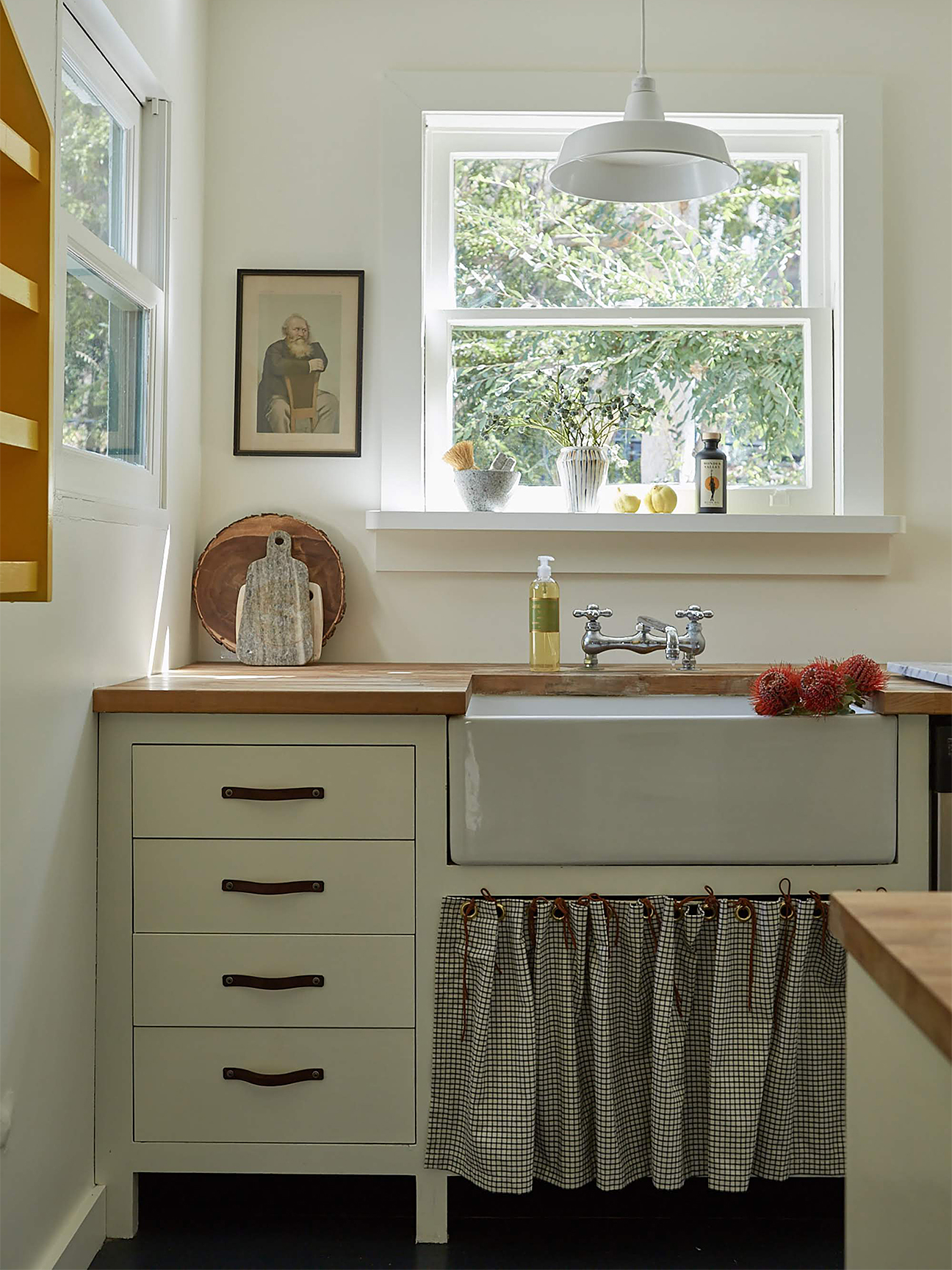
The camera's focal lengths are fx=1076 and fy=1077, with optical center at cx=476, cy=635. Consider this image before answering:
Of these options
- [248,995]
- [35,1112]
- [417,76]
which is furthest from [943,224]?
[35,1112]

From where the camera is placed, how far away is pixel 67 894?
6.03 ft

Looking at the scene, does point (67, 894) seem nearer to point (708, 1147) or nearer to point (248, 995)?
point (248, 995)

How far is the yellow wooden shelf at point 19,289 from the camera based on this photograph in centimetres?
116

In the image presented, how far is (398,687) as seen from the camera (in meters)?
2.02

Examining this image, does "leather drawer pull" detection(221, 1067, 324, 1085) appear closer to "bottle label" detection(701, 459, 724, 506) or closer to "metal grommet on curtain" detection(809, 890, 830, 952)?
"metal grommet on curtain" detection(809, 890, 830, 952)

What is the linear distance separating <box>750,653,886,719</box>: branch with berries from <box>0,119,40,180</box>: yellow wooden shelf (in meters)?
1.42

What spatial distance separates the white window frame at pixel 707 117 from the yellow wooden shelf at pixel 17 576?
4.90ft

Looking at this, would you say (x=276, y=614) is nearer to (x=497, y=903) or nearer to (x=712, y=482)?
(x=497, y=903)

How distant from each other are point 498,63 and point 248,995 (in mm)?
2255

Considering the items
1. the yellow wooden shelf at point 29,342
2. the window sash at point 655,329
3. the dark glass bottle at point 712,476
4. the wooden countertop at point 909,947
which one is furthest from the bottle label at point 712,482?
the wooden countertop at point 909,947

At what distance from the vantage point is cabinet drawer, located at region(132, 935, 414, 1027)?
1.96 m

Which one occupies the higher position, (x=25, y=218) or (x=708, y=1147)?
(x=25, y=218)

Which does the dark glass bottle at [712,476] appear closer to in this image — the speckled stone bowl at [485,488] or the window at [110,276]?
the speckled stone bowl at [485,488]

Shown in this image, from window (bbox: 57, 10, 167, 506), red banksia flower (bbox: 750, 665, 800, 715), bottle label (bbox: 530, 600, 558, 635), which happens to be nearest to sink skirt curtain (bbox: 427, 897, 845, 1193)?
red banksia flower (bbox: 750, 665, 800, 715)
